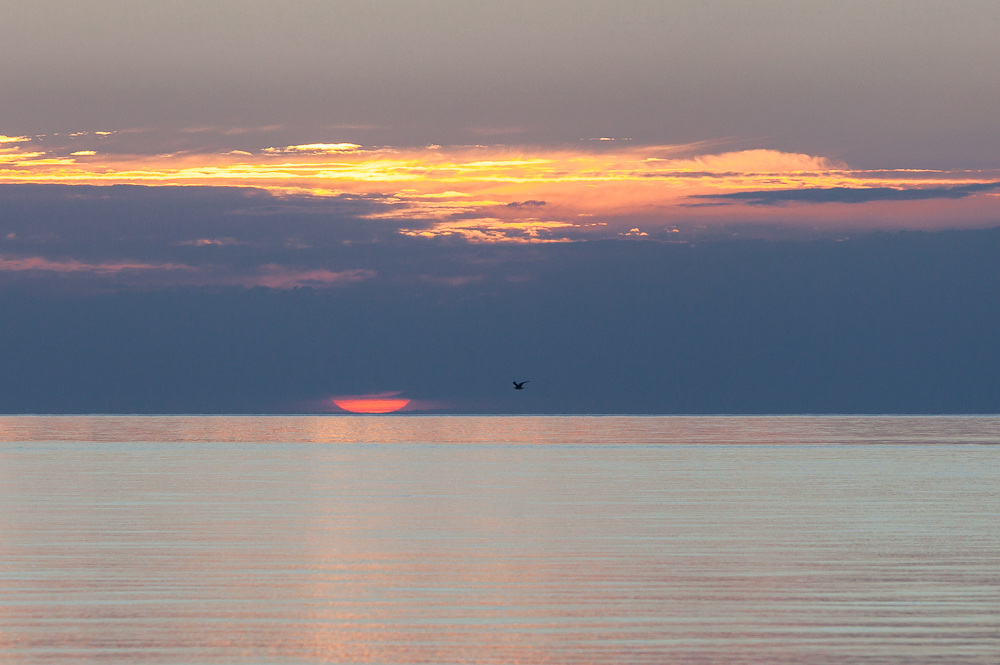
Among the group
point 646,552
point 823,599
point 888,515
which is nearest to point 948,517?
point 888,515

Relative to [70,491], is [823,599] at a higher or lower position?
higher

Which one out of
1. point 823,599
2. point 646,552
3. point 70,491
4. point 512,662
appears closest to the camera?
point 512,662

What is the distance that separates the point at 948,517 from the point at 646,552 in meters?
10.8

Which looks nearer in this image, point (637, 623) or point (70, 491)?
point (637, 623)

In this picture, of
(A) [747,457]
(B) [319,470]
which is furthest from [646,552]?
(A) [747,457]

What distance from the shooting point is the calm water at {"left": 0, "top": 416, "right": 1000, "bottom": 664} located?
629 inches

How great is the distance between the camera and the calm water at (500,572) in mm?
15977

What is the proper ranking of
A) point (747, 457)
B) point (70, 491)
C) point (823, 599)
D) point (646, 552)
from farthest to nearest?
point (747, 457) < point (70, 491) < point (646, 552) < point (823, 599)

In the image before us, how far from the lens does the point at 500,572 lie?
22062mm

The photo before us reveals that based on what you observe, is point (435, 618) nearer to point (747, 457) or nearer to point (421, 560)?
point (421, 560)

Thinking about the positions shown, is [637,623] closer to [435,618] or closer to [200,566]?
[435,618]

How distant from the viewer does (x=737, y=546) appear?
2584cm

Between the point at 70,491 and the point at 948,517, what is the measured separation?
26114 millimetres

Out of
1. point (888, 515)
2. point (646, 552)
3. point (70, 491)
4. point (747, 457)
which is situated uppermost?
point (646, 552)
